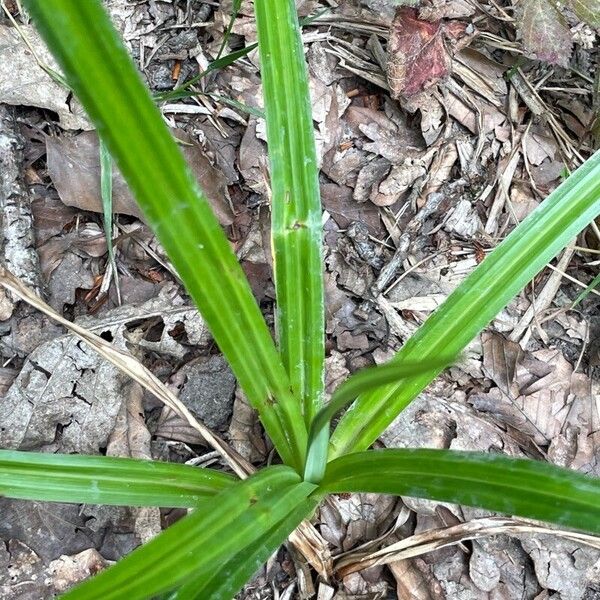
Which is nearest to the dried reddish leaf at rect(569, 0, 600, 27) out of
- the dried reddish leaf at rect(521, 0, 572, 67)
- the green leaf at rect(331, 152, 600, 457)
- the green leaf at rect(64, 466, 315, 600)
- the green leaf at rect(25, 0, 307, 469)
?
the dried reddish leaf at rect(521, 0, 572, 67)

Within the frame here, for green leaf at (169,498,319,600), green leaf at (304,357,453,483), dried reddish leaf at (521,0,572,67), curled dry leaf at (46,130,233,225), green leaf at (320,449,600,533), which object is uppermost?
dried reddish leaf at (521,0,572,67)

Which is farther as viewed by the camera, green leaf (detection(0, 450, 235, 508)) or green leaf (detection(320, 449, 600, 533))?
green leaf (detection(0, 450, 235, 508))

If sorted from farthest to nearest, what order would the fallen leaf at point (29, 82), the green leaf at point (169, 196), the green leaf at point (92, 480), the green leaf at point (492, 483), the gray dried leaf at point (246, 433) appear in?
1. the fallen leaf at point (29, 82)
2. the gray dried leaf at point (246, 433)
3. the green leaf at point (92, 480)
4. the green leaf at point (492, 483)
5. the green leaf at point (169, 196)

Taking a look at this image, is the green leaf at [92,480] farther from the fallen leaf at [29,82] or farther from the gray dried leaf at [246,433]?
the fallen leaf at [29,82]

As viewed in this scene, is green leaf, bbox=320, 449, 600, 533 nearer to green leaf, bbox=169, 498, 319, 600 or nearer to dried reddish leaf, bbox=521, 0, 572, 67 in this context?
green leaf, bbox=169, 498, 319, 600

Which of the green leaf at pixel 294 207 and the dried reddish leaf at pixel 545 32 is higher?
the dried reddish leaf at pixel 545 32

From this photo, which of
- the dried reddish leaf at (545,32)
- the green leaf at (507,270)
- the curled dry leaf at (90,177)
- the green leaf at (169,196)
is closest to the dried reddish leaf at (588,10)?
the dried reddish leaf at (545,32)

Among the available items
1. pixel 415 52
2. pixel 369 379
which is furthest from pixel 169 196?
pixel 415 52

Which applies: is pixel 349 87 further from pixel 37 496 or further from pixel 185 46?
pixel 37 496
